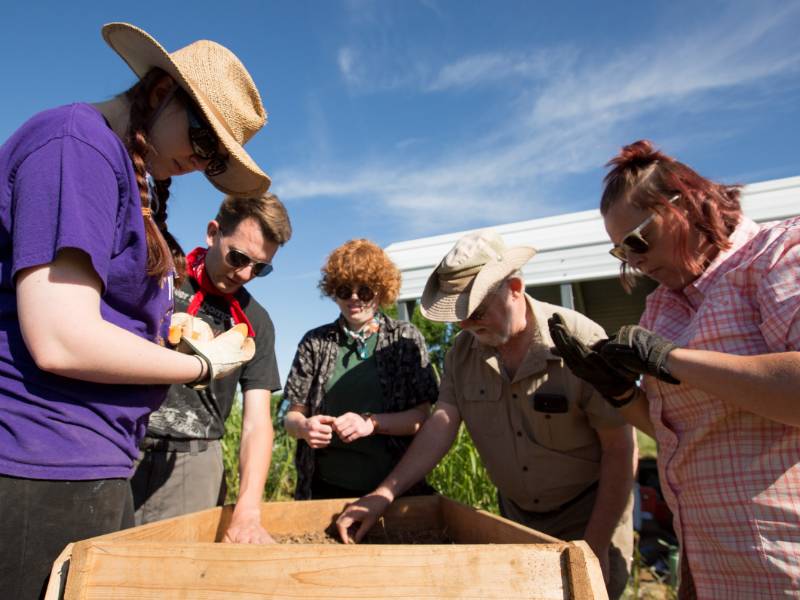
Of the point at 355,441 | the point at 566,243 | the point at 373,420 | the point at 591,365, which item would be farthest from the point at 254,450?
the point at 566,243

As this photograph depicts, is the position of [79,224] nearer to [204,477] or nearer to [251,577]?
[251,577]

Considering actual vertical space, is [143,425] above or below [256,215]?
below

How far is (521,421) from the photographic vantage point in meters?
2.54

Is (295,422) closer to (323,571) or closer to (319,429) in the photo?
(319,429)

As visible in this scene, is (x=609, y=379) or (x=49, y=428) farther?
(x=609, y=379)

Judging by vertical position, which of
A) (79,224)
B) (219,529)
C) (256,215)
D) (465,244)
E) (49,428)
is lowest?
(219,529)

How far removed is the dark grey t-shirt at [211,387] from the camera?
8.46 ft

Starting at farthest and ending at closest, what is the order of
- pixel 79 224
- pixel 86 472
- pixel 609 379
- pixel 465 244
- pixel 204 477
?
pixel 204 477 → pixel 465 244 → pixel 609 379 → pixel 86 472 → pixel 79 224


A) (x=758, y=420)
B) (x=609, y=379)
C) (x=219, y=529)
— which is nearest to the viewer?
(x=758, y=420)

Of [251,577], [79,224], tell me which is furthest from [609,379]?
[79,224]

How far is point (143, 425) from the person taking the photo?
160 centimetres

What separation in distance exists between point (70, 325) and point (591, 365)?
1.52m

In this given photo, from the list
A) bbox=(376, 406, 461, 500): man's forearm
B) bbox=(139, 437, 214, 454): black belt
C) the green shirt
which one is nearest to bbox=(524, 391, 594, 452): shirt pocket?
bbox=(376, 406, 461, 500): man's forearm

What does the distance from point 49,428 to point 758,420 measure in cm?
178
